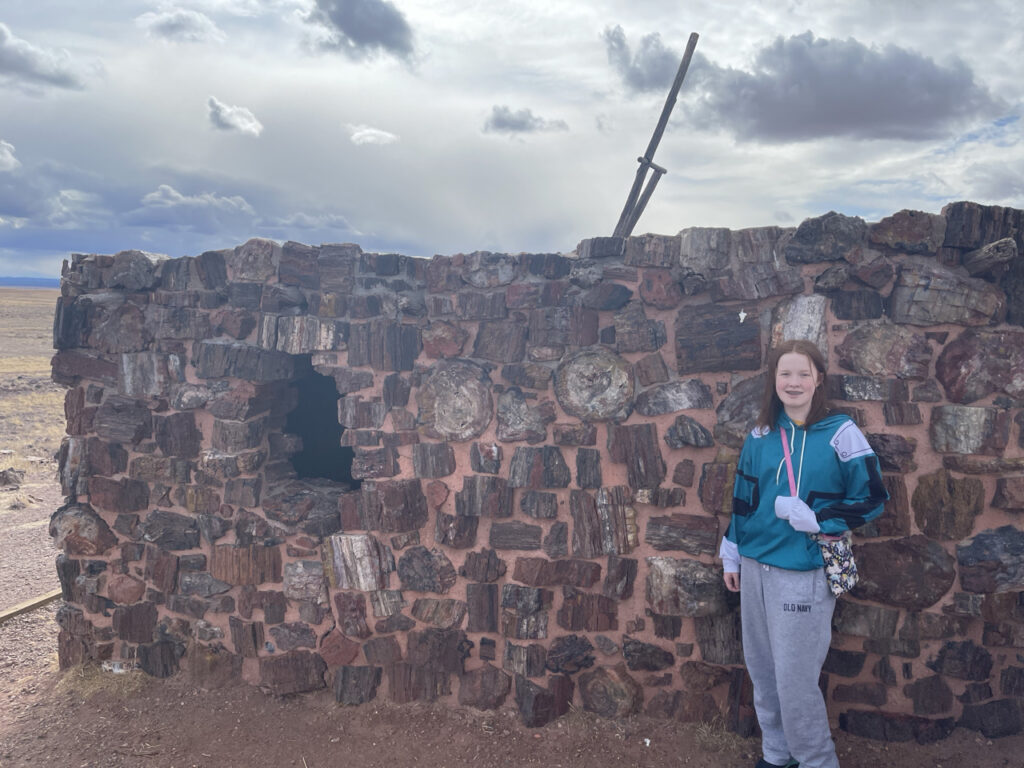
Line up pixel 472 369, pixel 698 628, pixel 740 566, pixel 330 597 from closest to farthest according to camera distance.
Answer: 1. pixel 740 566
2. pixel 698 628
3. pixel 472 369
4. pixel 330 597

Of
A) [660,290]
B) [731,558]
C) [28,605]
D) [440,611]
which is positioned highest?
[660,290]

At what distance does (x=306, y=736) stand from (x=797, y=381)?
10.7 ft

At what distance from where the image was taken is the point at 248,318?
4164 millimetres

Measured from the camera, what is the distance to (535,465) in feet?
12.2

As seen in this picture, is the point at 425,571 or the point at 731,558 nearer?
the point at 731,558

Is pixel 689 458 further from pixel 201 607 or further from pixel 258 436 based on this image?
pixel 201 607

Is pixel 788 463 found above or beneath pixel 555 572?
above

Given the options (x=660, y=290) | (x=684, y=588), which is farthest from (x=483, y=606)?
(x=660, y=290)

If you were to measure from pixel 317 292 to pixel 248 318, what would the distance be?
1.58ft

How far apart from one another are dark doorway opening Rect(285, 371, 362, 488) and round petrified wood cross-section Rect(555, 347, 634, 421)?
2286 mm

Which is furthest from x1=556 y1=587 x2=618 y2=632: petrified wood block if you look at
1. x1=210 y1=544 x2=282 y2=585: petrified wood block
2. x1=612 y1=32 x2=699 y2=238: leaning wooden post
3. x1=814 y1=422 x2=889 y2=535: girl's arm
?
x1=612 y1=32 x2=699 y2=238: leaning wooden post

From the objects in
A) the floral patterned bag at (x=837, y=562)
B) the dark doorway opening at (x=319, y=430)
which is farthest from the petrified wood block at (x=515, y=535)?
the dark doorway opening at (x=319, y=430)

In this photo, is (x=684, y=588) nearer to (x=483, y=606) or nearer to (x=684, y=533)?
(x=684, y=533)

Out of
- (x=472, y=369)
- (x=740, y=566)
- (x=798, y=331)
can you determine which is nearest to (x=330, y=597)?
(x=472, y=369)
